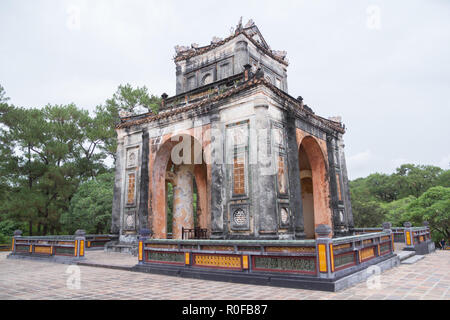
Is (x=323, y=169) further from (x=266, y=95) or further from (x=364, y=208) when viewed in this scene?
(x=364, y=208)

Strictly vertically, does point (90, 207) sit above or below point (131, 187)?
below

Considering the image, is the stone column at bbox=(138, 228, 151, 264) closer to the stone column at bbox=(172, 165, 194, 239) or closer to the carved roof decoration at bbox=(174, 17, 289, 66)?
the stone column at bbox=(172, 165, 194, 239)

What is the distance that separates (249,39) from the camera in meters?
18.6

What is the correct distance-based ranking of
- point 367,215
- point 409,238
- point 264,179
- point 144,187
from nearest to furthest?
point 264,179 → point 409,238 → point 144,187 → point 367,215

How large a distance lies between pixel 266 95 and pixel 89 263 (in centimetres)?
949

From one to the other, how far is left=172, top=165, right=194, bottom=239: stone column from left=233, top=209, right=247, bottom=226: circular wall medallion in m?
6.91

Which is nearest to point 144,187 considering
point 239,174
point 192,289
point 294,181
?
point 239,174

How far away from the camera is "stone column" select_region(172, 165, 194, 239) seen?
18.3 m

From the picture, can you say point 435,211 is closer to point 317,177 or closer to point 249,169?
point 317,177

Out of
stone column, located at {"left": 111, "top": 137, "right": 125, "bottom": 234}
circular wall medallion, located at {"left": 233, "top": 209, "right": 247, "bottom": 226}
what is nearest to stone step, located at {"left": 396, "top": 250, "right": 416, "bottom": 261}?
circular wall medallion, located at {"left": 233, "top": 209, "right": 247, "bottom": 226}

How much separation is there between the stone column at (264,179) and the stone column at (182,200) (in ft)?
25.4

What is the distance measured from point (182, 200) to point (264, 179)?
26.7 feet

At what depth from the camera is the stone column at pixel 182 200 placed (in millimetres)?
18328

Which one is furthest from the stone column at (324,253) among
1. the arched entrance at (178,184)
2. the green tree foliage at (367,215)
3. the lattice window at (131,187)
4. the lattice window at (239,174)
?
the green tree foliage at (367,215)
